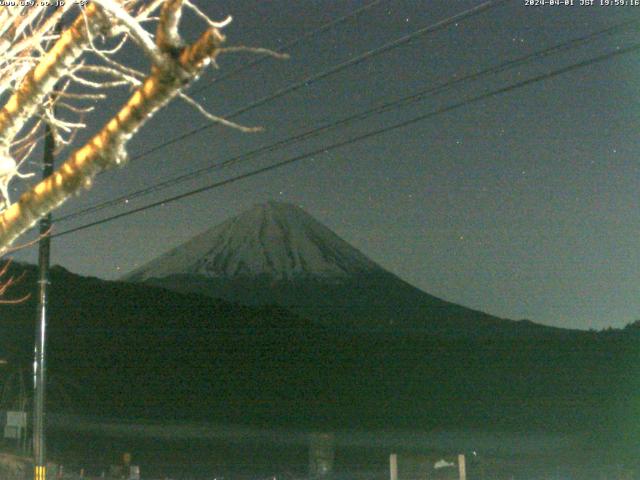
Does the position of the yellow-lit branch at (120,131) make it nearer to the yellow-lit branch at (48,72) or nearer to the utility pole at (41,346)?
the yellow-lit branch at (48,72)

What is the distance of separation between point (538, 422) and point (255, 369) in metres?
36.5

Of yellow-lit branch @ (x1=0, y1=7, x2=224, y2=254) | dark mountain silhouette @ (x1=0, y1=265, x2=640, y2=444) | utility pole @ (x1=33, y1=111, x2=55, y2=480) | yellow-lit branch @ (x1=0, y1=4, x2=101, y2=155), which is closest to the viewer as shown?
yellow-lit branch @ (x1=0, y1=7, x2=224, y2=254)

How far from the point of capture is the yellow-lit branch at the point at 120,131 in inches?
157

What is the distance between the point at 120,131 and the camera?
4.29 meters

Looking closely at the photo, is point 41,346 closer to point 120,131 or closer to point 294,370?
point 120,131

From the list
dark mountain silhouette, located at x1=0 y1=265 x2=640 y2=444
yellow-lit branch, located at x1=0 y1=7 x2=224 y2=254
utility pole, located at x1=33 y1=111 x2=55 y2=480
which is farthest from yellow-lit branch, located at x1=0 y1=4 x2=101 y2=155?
dark mountain silhouette, located at x1=0 y1=265 x2=640 y2=444

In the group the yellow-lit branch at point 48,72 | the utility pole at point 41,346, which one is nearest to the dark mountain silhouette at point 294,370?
the utility pole at point 41,346

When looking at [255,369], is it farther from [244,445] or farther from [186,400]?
[244,445]

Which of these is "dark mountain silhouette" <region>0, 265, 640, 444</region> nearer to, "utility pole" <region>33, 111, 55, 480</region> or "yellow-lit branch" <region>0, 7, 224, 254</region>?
"utility pole" <region>33, 111, 55, 480</region>

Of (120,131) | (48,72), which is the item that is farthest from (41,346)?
(120,131)

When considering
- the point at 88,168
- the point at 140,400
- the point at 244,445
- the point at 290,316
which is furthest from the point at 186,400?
the point at 88,168

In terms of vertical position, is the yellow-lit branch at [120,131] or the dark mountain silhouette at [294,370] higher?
the dark mountain silhouette at [294,370]

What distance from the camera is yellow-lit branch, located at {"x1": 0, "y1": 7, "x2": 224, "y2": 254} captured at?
3986mm

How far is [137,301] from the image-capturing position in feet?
442
